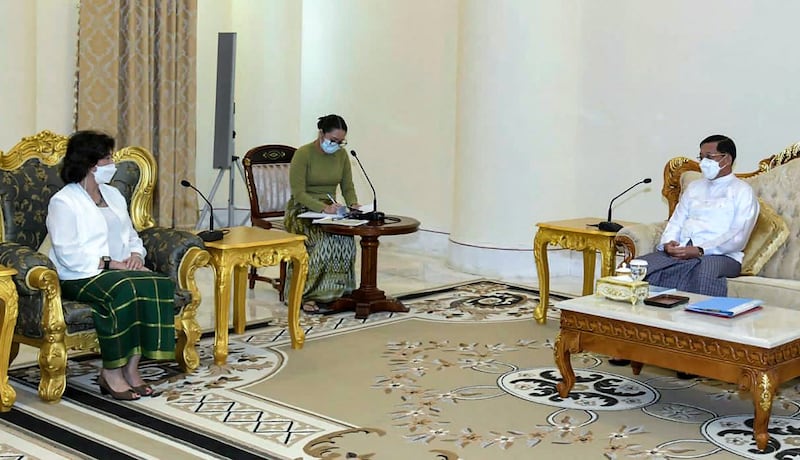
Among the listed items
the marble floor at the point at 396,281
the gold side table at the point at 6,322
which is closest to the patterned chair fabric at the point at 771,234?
the marble floor at the point at 396,281

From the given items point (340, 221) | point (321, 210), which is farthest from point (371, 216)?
point (321, 210)

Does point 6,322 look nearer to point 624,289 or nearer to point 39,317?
point 39,317

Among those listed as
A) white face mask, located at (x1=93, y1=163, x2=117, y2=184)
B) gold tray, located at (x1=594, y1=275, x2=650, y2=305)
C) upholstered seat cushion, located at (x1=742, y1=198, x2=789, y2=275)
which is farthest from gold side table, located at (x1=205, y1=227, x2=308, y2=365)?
upholstered seat cushion, located at (x1=742, y1=198, x2=789, y2=275)

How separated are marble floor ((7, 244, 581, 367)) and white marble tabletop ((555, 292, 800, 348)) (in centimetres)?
258

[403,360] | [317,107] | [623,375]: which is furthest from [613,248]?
[317,107]

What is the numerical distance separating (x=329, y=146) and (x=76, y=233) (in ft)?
7.82

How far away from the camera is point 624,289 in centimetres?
477

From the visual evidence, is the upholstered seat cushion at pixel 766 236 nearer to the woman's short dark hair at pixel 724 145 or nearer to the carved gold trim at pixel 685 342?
the woman's short dark hair at pixel 724 145

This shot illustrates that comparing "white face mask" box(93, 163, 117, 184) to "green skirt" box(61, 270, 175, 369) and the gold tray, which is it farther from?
the gold tray

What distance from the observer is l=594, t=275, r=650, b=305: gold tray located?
15.6 feet

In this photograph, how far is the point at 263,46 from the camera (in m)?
10.5

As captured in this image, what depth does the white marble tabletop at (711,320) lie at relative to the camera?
4.16m

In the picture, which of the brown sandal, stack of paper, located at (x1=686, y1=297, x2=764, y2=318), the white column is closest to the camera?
stack of paper, located at (x1=686, y1=297, x2=764, y2=318)

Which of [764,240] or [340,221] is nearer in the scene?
[764,240]
